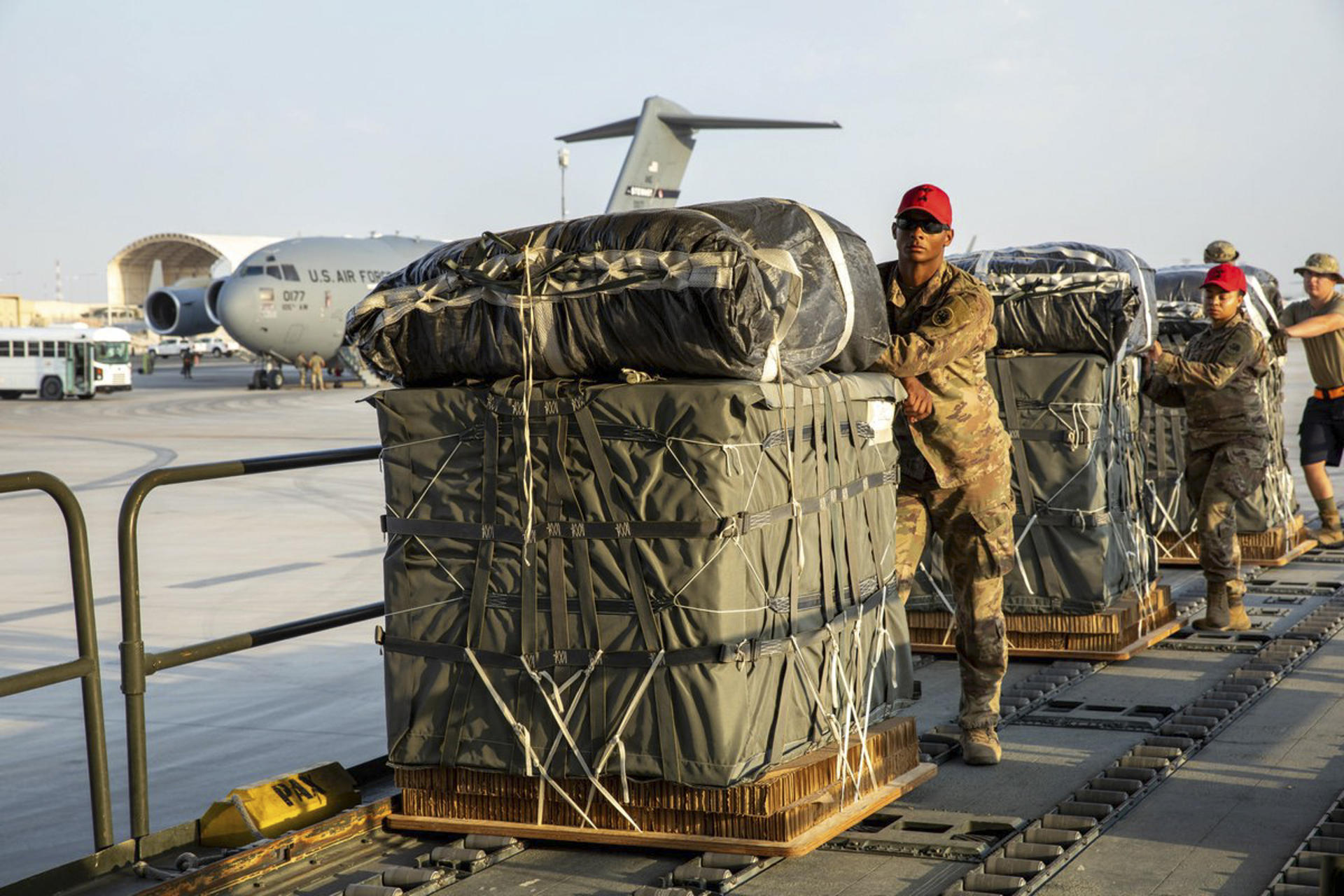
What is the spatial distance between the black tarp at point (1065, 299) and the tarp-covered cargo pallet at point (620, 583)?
287cm

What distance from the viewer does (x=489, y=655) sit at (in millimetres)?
4305

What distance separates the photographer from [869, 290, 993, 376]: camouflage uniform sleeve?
5.14 meters

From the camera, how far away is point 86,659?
162 inches

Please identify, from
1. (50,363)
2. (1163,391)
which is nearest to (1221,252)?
(1163,391)

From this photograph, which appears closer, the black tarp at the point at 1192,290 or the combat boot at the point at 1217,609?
the combat boot at the point at 1217,609

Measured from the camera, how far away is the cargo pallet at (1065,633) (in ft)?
23.2

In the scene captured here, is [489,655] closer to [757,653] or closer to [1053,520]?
[757,653]

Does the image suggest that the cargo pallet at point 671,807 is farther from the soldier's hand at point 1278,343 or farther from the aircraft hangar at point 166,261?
the aircraft hangar at point 166,261

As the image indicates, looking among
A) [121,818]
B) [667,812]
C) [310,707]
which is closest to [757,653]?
[667,812]

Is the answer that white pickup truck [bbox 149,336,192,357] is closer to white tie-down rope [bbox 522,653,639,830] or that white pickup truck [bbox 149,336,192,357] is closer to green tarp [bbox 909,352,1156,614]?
green tarp [bbox 909,352,1156,614]

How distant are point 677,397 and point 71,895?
2193 mm

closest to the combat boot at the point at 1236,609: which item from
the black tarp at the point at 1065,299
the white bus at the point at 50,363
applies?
the black tarp at the point at 1065,299

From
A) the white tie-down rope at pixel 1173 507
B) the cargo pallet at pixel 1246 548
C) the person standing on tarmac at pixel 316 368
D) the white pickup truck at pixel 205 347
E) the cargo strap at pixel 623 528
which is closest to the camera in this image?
the cargo strap at pixel 623 528

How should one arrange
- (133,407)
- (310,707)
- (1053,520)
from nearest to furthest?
(310,707) < (1053,520) < (133,407)
